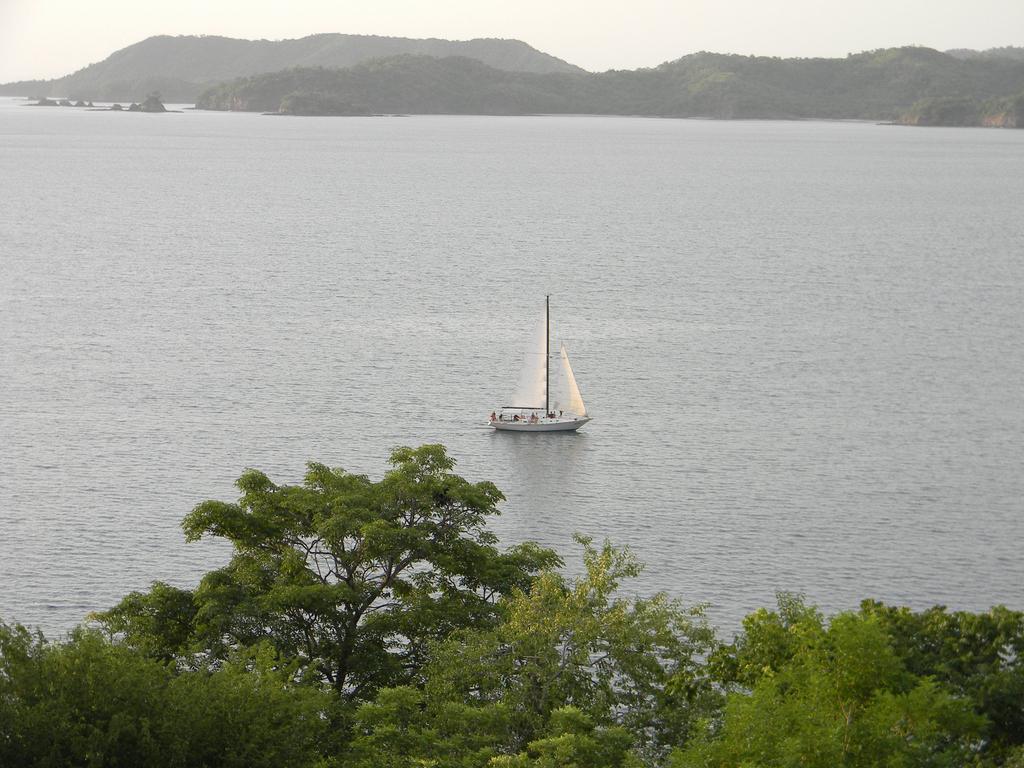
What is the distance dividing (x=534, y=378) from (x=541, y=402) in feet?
6.64

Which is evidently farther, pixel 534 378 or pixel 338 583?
pixel 534 378

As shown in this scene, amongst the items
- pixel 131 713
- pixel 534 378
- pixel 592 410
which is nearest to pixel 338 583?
pixel 131 713

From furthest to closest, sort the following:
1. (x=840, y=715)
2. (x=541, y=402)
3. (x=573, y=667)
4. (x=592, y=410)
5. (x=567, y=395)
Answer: (x=592, y=410) → (x=541, y=402) → (x=567, y=395) → (x=573, y=667) → (x=840, y=715)

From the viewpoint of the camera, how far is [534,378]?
11144cm

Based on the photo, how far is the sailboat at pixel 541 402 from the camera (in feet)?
355

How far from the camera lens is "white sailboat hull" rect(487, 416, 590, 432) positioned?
10750 cm

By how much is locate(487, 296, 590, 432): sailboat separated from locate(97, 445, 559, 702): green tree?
185 ft

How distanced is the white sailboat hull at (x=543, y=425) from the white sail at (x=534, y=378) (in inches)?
105

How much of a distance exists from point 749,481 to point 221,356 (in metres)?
58.2

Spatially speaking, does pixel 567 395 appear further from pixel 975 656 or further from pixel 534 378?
pixel 975 656

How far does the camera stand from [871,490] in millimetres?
93000

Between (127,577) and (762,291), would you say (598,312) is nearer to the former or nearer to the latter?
(762,291)

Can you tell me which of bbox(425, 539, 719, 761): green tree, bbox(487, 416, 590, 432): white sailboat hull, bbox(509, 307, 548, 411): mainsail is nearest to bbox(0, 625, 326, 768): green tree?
bbox(425, 539, 719, 761): green tree

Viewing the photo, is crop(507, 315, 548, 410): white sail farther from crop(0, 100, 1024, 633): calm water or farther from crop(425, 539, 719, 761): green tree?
crop(425, 539, 719, 761): green tree
